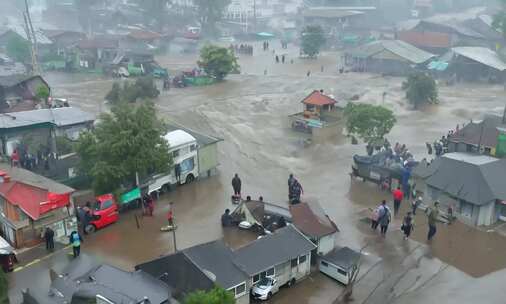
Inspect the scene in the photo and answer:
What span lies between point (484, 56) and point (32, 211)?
4684 centimetres

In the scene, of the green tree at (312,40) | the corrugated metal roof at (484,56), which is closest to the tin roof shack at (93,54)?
the green tree at (312,40)

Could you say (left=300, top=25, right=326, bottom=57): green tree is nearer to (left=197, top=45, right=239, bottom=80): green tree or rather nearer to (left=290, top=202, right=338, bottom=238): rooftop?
(left=197, top=45, right=239, bottom=80): green tree

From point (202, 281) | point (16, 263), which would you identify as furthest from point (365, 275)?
point (16, 263)

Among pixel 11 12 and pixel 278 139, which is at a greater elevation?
pixel 11 12

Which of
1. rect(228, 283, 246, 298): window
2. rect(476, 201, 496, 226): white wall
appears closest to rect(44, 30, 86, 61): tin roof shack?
rect(476, 201, 496, 226): white wall

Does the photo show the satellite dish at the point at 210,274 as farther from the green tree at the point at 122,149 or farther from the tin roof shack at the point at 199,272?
the green tree at the point at 122,149

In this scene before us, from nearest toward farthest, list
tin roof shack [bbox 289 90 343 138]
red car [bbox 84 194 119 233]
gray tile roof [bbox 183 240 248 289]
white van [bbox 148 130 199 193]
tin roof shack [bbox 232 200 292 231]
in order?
gray tile roof [bbox 183 240 248 289], tin roof shack [bbox 232 200 292 231], red car [bbox 84 194 119 233], white van [bbox 148 130 199 193], tin roof shack [bbox 289 90 343 138]

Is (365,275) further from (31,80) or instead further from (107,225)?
(31,80)

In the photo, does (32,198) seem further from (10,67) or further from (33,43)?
(33,43)

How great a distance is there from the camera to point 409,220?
1973cm

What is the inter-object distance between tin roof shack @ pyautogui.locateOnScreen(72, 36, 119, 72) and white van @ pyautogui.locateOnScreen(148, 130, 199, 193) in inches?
1332

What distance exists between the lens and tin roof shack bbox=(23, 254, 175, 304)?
13297 millimetres

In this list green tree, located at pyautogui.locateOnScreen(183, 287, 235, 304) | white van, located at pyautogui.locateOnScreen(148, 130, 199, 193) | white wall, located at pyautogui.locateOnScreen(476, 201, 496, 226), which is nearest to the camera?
green tree, located at pyautogui.locateOnScreen(183, 287, 235, 304)

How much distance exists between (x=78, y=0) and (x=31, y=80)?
175 feet
